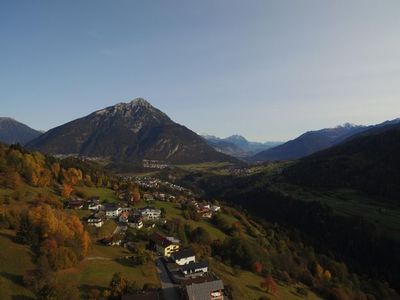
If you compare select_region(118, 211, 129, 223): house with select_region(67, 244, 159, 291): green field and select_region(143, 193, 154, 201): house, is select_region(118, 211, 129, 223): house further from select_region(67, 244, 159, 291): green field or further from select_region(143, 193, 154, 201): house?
select_region(67, 244, 159, 291): green field

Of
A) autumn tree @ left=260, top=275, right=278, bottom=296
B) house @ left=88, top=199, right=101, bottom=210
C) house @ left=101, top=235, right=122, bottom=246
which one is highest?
house @ left=88, top=199, right=101, bottom=210

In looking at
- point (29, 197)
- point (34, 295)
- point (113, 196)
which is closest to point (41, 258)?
point (34, 295)

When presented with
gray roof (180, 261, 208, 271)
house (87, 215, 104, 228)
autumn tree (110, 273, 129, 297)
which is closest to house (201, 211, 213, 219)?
house (87, 215, 104, 228)

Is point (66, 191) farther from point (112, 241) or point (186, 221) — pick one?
point (112, 241)

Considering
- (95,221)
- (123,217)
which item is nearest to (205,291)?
(95,221)

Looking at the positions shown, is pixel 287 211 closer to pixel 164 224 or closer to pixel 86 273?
pixel 164 224

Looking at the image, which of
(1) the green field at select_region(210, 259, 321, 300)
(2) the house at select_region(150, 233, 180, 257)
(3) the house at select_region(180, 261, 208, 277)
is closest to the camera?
(3) the house at select_region(180, 261, 208, 277)

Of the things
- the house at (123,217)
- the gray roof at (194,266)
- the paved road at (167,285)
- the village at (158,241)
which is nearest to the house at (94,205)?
the village at (158,241)

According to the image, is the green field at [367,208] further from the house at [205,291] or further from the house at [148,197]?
the house at [205,291]
